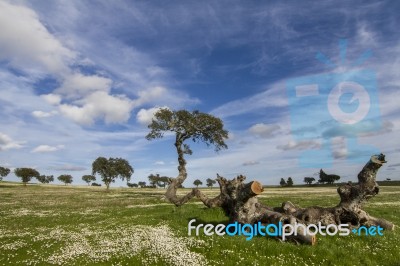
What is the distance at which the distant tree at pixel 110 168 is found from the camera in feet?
377

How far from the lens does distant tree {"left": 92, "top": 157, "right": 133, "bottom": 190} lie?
115 meters

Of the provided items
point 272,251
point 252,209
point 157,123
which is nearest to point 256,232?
point 252,209

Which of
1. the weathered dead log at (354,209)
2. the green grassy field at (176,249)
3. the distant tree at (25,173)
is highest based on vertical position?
the distant tree at (25,173)

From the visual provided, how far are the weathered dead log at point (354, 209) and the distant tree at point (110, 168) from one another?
104325mm

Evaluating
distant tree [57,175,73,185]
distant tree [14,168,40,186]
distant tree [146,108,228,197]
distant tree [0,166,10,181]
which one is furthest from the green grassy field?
distant tree [57,175,73,185]

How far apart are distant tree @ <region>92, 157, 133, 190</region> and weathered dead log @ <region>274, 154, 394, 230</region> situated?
10433 cm

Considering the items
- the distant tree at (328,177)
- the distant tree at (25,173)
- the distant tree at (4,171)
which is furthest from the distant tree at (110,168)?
the distant tree at (328,177)

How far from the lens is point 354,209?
59.4ft

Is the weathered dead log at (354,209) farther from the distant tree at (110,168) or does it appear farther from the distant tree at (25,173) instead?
the distant tree at (25,173)

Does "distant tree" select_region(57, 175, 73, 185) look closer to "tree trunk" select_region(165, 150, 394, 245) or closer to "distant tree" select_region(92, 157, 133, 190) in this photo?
"distant tree" select_region(92, 157, 133, 190)

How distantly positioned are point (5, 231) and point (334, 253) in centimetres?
2105

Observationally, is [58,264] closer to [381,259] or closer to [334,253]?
[334,253]

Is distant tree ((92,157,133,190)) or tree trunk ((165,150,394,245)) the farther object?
distant tree ((92,157,133,190))

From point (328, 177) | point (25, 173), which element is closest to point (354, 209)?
point (25, 173)
